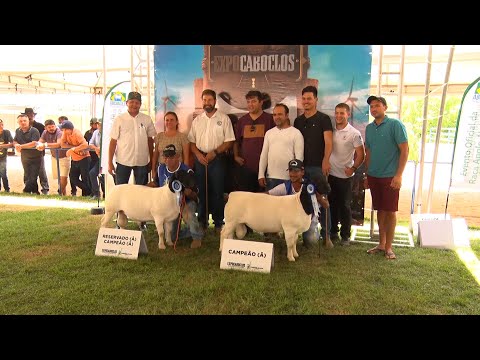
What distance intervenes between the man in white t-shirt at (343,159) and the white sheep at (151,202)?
2023 mm

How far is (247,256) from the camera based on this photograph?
13.8 ft

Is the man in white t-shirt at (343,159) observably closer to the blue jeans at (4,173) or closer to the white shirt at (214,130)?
the white shirt at (214,130)

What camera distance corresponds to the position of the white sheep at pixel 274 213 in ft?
14.4

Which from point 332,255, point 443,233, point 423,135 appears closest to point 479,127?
point 423,135

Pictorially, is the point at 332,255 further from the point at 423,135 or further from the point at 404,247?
the point at 423,135

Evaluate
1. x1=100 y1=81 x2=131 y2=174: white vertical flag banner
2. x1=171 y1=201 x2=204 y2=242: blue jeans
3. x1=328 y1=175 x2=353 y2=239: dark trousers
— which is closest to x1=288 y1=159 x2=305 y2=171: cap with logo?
x1=328 y1=175 x2=353 y2=239: dark trousers

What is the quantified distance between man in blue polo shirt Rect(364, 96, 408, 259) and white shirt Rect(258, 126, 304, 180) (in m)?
0.95

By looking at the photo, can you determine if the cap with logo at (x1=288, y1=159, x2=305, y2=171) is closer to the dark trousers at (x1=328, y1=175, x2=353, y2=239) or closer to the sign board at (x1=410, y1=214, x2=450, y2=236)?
the dark trousers at (x1=328, y1=175, x2=353, y2=239)

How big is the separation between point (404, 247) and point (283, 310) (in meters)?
2.91

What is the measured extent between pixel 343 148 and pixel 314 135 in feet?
1.67

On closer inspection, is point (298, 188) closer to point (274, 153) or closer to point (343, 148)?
point (274, 153)

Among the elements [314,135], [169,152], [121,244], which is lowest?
[121,244]

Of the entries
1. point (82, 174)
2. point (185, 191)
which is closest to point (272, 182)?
point (185, 191)

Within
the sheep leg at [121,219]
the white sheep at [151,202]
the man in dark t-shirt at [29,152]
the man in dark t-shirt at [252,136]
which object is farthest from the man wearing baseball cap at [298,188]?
the man in dark t-shirt at [29,152]
